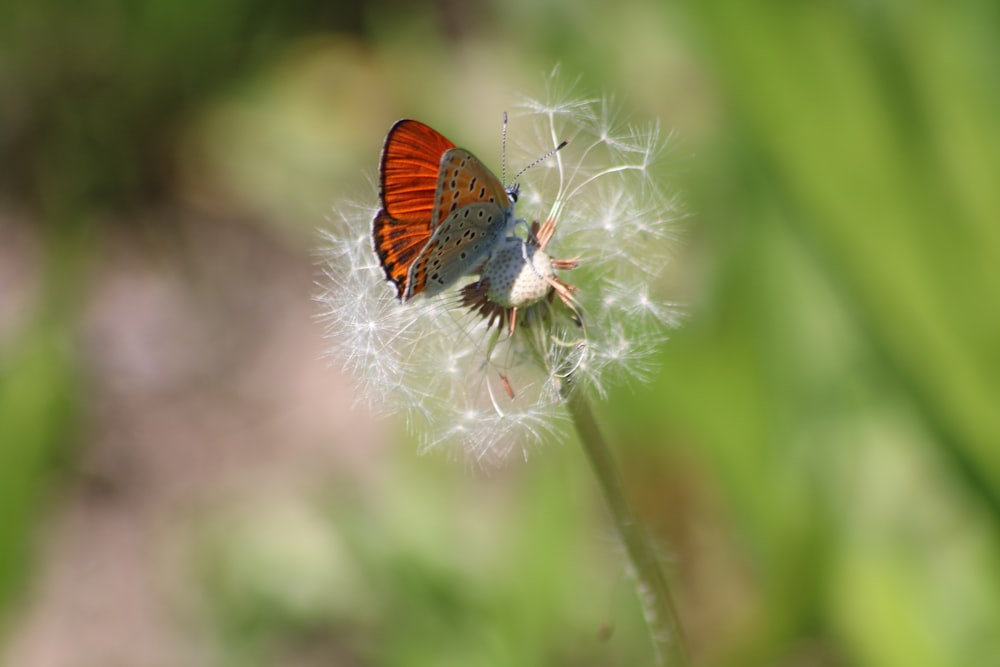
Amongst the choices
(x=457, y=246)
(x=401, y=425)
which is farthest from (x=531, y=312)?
(x=401, y=425)

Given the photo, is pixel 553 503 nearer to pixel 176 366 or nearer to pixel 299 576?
pixel 299 576

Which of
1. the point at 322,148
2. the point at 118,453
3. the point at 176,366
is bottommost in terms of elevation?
the point at 118,453

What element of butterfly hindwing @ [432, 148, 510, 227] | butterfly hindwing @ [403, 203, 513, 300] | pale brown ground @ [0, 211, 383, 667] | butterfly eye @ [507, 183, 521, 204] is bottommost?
pale brown ground @ [0, 211, 383, 667]

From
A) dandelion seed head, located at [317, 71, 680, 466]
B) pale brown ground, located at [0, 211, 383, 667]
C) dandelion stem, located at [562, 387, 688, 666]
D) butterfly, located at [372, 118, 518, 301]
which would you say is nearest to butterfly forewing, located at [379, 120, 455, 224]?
butterfly, located at [372, 118, 518, 301]

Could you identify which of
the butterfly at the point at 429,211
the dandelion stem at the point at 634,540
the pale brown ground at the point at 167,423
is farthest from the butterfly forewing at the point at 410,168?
the pale brown ground at the point at 167,423

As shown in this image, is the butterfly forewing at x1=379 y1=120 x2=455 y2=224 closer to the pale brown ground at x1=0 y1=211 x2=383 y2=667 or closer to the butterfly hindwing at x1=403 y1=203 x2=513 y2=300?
the butterfly hindwing at x1=403 y1=203 x2=513 y2=300

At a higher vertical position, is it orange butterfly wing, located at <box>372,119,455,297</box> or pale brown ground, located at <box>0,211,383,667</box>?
orange butterfly wing, located at <box>372,119,455,297</box>

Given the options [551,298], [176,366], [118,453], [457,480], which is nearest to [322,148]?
[176,366]
